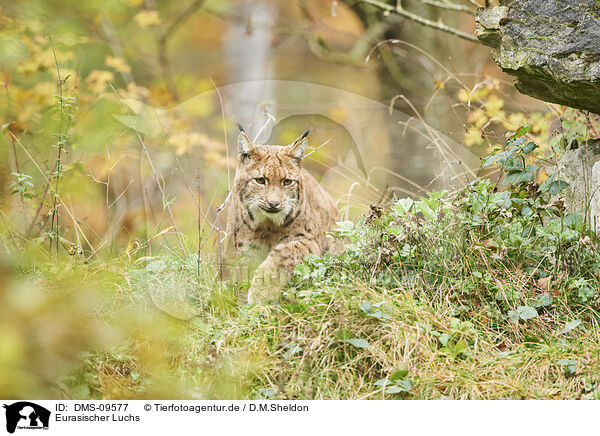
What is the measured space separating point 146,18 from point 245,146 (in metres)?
3.60

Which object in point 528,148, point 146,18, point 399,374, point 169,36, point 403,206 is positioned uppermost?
point 146,18

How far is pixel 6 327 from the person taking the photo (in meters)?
1.47

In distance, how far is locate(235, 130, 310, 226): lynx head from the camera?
4371mm

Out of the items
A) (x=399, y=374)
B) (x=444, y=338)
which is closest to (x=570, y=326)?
(x=444, y=338)

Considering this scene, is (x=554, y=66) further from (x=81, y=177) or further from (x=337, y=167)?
(x=81, y=177)

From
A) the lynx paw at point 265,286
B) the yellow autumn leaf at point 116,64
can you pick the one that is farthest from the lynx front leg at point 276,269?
the yellow autumn leaf at point 116,64

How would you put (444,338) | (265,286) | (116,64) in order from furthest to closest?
(116,64) < (265,286) < (444,338)

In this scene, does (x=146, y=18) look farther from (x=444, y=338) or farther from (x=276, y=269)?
(x=444, y=338)

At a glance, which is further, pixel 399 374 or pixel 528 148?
pixel 528 148

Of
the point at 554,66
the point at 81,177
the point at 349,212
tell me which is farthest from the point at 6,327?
the point at 349,212
